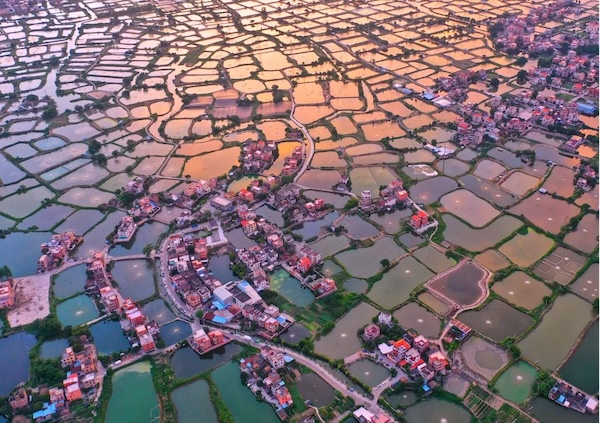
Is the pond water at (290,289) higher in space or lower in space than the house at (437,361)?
lower

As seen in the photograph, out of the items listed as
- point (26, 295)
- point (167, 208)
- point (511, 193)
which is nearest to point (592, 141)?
point (511, 193)

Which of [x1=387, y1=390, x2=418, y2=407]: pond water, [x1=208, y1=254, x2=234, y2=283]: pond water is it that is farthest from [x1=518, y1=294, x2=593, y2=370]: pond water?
[x1=208, y1=254, x2=234, y2=283]: pond water

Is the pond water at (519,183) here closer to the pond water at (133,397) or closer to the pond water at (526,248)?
the pond water at (526,248)

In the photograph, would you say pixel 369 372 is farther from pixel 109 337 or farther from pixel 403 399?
pixel 109 337

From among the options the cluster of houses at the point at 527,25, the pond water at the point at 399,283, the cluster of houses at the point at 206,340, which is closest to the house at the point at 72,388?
the cluster of houses at the point at 206,340

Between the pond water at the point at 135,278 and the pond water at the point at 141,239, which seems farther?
the pond water at the point at 141,239

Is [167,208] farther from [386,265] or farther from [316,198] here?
[386,265]

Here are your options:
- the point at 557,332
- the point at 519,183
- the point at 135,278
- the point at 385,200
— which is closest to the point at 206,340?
the point at 135,278
